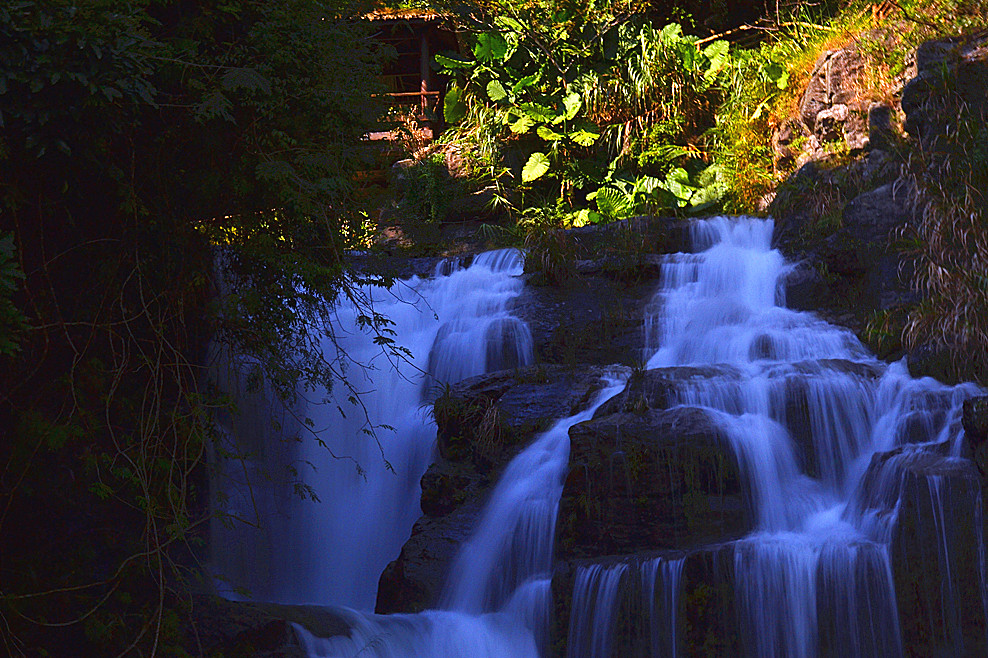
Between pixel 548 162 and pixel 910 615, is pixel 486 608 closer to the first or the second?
pixel 910 615

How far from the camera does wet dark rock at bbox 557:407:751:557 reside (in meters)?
5.08

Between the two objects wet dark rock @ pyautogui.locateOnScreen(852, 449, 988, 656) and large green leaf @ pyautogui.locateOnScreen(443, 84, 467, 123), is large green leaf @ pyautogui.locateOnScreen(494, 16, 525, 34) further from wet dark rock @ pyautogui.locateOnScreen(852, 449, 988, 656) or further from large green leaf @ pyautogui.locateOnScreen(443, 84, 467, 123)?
wet dark rock @ pyautogui.locateOnScreen(852, 449, 988, 656)

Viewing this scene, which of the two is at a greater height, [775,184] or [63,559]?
[775,184]

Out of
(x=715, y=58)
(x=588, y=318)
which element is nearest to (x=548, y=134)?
(x=715, y=58)

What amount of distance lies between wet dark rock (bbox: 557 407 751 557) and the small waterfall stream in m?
0.14

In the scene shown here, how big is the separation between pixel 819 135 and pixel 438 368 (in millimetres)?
5558

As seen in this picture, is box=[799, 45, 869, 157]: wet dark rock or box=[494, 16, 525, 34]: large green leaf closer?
box=[494, 16, 525, 34]: large green leaf

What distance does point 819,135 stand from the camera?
10273 millimetres

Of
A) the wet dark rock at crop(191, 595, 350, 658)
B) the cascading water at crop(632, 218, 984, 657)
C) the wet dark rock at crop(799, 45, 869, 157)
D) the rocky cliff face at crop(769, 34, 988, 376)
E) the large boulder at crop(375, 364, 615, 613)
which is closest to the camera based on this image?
the wet dark rock at crop(191, 595, 350, 658)

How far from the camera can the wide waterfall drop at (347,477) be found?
245 inches

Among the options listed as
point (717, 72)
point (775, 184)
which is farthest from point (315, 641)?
point (717, 72)

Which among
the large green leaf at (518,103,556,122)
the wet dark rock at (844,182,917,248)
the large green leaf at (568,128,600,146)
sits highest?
the large green leaf at (518,103,556,122)

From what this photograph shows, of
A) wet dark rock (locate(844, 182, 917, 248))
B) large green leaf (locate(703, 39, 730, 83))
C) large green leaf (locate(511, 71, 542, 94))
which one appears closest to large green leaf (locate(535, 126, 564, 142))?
large green leaf (locate(511, 71, 542, 94))

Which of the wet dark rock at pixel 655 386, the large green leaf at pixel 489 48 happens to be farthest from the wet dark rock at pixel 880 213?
the large green leaf at pixel 489 48
